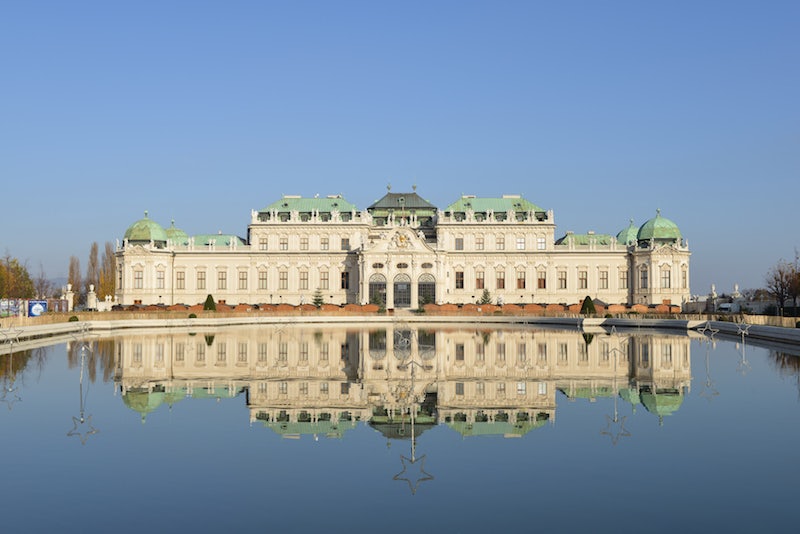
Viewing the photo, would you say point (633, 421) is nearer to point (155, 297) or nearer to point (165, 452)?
point (165, 452)

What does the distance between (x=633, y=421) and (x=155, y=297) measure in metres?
83.7

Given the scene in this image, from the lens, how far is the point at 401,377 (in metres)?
31.0

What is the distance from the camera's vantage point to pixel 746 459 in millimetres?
16953

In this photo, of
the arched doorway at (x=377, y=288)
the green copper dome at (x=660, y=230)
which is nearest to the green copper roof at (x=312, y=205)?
the arched doorway at (x=377, y=288)

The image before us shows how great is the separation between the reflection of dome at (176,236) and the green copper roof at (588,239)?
158 ft

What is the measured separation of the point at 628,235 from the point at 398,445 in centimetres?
9244

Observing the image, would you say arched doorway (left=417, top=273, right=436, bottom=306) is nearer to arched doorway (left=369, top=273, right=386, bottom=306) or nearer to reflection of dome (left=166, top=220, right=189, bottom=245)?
arched doorway (left=369, top=273, right=386, bottom=306)

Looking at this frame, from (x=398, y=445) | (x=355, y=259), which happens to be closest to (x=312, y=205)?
(x=355, y=259)

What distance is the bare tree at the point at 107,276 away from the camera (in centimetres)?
11774

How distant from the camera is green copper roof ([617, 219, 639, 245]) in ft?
345

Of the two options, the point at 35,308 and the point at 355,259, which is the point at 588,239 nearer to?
the point at 355,259

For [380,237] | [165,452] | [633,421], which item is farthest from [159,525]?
[380,237]

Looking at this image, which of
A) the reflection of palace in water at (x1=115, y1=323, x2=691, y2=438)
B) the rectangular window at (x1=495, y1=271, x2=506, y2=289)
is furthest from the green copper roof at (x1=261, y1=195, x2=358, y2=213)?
the reflection of palace in water at (x1=115, y1=323, x2=691, y2=438)

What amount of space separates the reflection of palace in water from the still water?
0.16 metres
